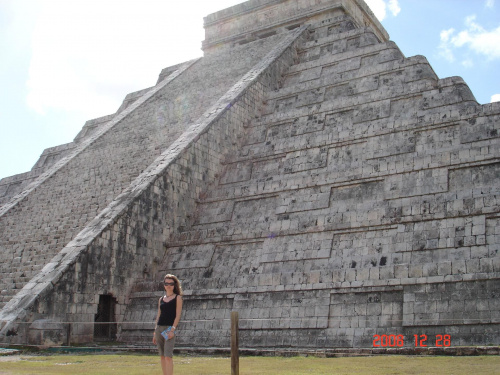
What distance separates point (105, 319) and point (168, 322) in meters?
5.67

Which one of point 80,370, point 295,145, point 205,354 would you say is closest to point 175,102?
point 295,145

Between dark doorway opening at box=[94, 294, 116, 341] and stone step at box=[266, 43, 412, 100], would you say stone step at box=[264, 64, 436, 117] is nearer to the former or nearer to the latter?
stone step at box=[266, 43, 412, 100]

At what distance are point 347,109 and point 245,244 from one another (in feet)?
15.1

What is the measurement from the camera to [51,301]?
9977 mm

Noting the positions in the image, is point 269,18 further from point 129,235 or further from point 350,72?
point 129,235

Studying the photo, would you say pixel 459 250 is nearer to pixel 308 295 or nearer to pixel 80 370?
pixel 308 295

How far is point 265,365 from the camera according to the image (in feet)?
23.5

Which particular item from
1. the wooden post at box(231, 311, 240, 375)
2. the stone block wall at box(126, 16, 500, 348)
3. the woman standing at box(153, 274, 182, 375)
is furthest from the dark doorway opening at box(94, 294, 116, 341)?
the wooden post at box(231, 311, 240, 375)

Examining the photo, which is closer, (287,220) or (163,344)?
(163,344)

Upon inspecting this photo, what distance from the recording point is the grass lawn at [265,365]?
6191 mm

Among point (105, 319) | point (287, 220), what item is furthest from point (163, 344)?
point (287, 220)

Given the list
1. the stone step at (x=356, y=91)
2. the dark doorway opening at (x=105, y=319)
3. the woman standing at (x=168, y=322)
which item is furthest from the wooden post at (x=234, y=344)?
the stone step at (x=356, y=91)
